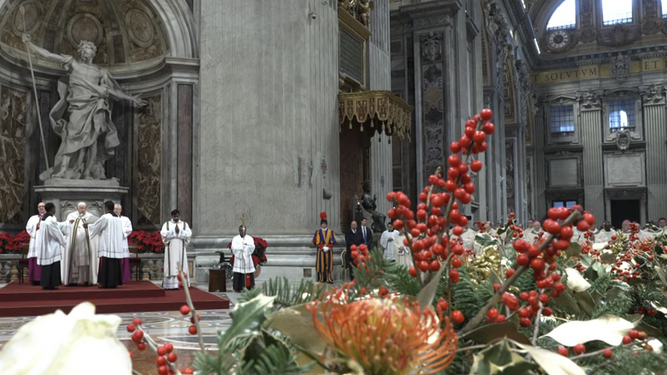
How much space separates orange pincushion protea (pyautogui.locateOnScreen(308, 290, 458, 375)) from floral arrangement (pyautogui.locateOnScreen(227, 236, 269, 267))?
11.8 meters

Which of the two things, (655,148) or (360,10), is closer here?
(360,10)

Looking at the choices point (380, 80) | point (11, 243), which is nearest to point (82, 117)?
point (11, 243)

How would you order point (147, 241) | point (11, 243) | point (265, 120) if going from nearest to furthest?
point (11, 243)
point (147, 241)
point (265, 120)

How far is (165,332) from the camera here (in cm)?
720

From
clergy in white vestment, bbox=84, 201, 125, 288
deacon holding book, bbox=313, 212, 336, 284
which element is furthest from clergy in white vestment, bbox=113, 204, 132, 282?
deacon holding book, bbox=313, 212, 336, 284

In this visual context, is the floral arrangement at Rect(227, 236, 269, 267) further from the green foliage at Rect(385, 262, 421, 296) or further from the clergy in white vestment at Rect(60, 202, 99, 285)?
the green foliage at Rect(385, 262, 421, 296)

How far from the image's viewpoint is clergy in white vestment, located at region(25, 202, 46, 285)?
1126cm

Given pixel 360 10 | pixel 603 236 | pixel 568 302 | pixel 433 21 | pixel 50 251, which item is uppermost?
pixel 433 21

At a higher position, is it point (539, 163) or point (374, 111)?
point (539, 163)

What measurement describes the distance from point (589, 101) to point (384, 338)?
43.2m

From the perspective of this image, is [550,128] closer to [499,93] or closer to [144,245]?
[499,93]

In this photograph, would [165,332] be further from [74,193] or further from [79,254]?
[74,193]

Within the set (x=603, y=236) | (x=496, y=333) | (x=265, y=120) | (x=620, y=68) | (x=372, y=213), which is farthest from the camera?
(x=620, y=68)

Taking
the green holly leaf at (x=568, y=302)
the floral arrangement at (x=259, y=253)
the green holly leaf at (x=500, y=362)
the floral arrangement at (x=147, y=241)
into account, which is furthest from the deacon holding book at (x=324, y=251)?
the green holly leaf at (x=500, y=362)
